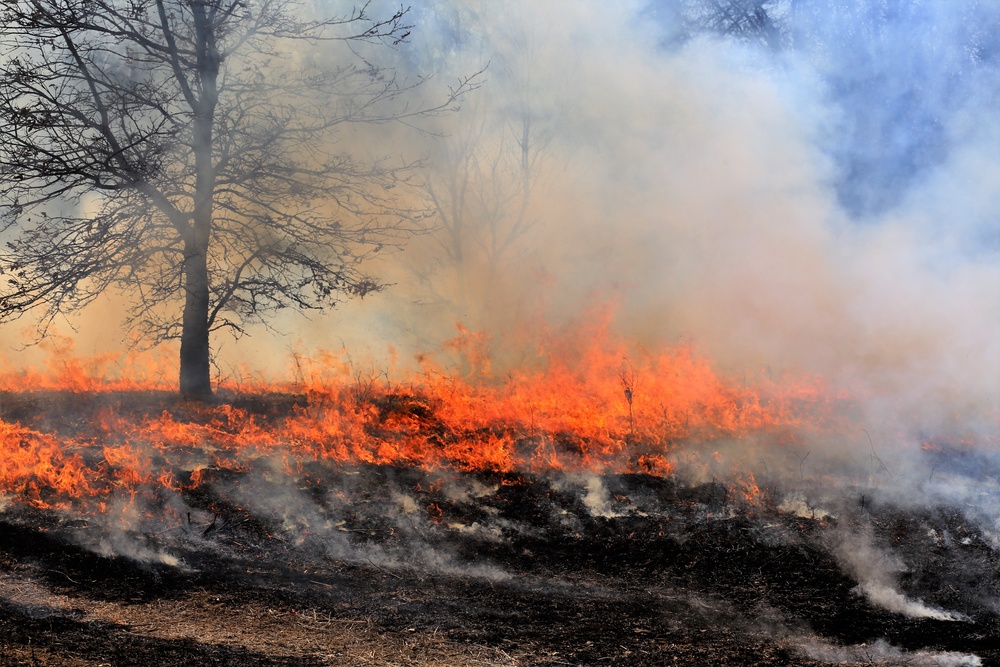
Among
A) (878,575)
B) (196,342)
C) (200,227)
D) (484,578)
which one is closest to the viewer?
(484,578)

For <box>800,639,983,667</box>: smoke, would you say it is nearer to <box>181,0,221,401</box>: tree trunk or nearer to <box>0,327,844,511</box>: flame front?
<box>0,327,844,511</box>: flame front

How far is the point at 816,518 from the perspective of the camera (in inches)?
260

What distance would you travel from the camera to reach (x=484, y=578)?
594 cm

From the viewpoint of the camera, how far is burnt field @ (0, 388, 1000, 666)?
17.0 ft

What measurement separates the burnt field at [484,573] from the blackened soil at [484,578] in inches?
0.6

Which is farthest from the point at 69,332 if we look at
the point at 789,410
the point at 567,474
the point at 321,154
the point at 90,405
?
the point at 789,410

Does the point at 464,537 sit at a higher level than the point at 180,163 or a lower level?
lower

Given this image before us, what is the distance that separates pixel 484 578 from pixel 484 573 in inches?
2.5

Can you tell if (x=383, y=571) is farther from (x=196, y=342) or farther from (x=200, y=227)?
(x=200, y=227)

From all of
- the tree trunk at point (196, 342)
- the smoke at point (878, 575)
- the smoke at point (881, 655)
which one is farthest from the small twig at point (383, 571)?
the smoke at point (878, 575)

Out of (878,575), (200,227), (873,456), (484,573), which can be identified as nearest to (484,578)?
(484,573)

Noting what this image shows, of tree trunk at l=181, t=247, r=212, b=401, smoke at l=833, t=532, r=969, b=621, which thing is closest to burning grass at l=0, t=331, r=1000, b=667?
smoke at l=833, t=532, r=969, b=621

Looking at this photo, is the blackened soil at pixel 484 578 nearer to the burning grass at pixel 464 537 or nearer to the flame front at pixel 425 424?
the burning grass at pixel 464 537

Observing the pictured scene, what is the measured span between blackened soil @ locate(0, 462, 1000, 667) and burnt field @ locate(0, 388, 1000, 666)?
0.02m
